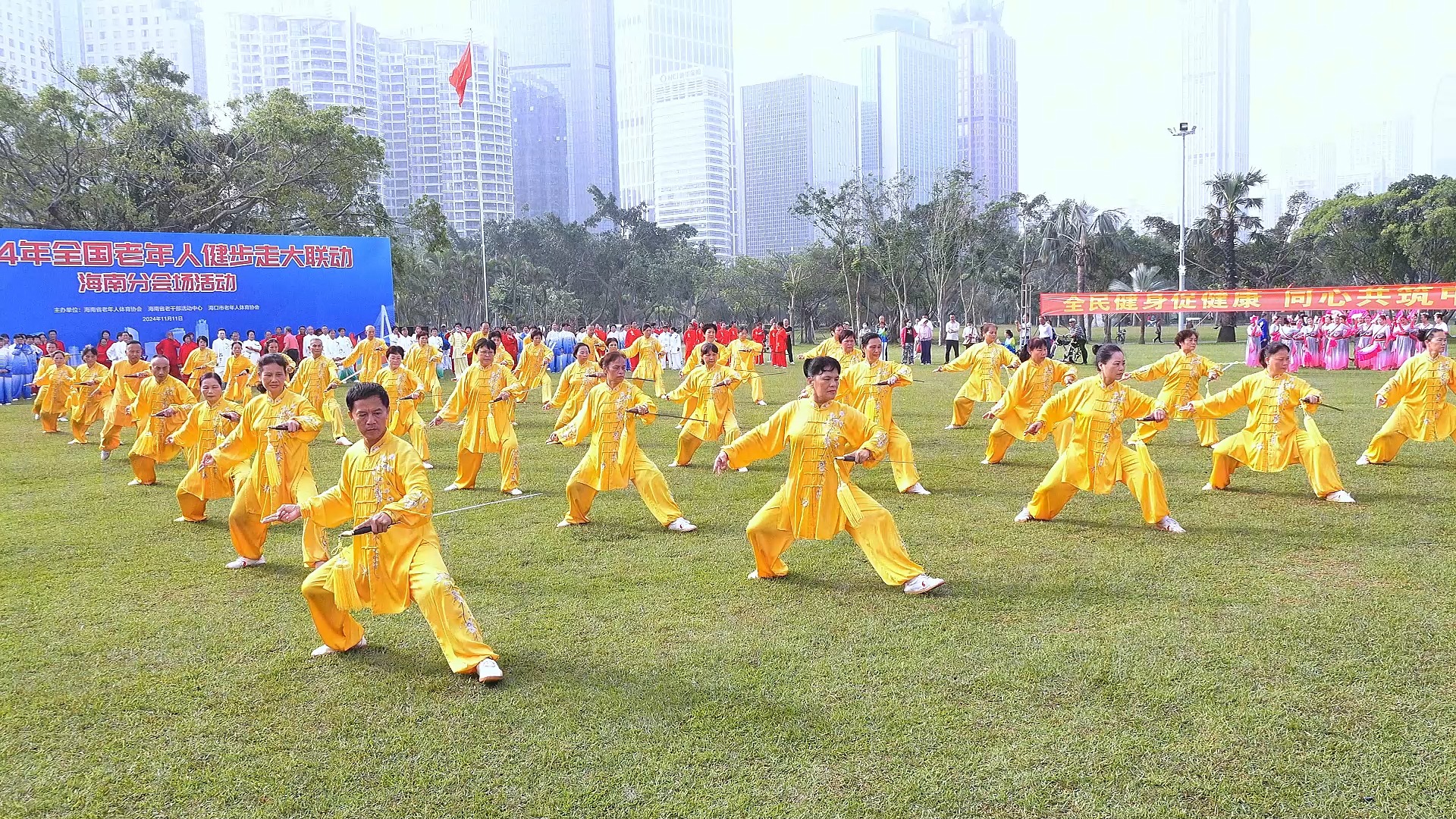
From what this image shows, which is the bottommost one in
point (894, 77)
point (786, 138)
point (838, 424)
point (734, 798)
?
point (734, 798)

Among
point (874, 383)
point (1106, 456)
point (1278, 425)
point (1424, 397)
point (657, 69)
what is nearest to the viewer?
point (1106, 456)

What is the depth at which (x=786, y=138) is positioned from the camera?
89.5 metres

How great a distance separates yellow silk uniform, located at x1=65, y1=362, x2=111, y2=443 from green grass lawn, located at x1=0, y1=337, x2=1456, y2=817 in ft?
22.1

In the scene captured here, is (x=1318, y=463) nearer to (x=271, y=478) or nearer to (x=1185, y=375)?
(x=1185, y=375)

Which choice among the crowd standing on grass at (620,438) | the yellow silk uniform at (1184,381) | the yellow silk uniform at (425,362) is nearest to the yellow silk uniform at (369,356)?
the yellow silk uniform at (425,362)

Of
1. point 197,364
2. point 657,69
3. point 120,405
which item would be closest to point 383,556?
point 120,405

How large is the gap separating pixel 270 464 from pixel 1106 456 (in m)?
5.56

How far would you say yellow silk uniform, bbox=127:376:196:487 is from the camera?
9.82 meters

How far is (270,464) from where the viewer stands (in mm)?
6656

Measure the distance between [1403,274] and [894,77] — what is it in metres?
64.9

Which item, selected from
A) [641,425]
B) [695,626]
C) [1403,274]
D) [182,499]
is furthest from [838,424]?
[1403,274]

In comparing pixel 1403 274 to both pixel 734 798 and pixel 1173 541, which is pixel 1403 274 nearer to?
pixel 1173 541

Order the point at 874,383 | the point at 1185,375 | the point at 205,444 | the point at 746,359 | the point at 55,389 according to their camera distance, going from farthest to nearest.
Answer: the point at 746,359, the point at 55,389, the point at 1185,375, the point at 874,383, the point at 205,444

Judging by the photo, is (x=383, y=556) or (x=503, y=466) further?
(x=503, y=466)
